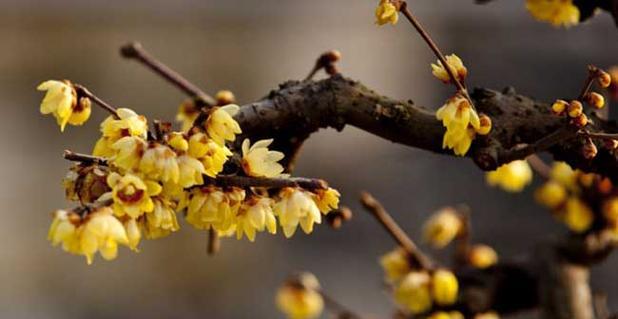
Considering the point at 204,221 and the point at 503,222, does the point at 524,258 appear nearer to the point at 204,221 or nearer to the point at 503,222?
the point at 204,221

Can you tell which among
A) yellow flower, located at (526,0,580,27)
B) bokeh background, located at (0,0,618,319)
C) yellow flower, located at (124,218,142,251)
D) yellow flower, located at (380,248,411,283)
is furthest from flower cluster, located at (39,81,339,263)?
bokeh background, located at (0,0,618,319)

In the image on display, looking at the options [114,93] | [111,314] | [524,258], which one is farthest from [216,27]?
[524,258]

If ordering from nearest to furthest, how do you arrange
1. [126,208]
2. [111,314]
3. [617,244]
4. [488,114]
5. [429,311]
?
[126,208] < [488,114] < [429,311] < [617,244] < [111,314]

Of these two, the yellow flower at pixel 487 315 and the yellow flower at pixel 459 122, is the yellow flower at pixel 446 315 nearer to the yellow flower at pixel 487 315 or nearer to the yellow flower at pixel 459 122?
the yellow flower at pixel 487 315

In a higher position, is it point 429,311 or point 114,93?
point 114,93

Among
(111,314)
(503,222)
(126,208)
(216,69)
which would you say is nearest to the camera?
(126,208)

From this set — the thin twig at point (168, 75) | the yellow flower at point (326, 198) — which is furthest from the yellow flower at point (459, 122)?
the thin twig at point (168, 75)

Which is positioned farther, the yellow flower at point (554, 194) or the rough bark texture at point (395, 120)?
the yellow flower at point (554, 194)

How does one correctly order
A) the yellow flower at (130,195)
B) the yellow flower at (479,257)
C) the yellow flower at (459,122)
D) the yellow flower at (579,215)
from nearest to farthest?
1. the yellow flower at (130,195)
2. the yellow flower at (459,122)
3. the yellow flower at (579,215)
4. the yellow flower at (479,257)

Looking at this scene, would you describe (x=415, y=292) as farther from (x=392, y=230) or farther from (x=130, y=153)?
(x=130, y=153)
